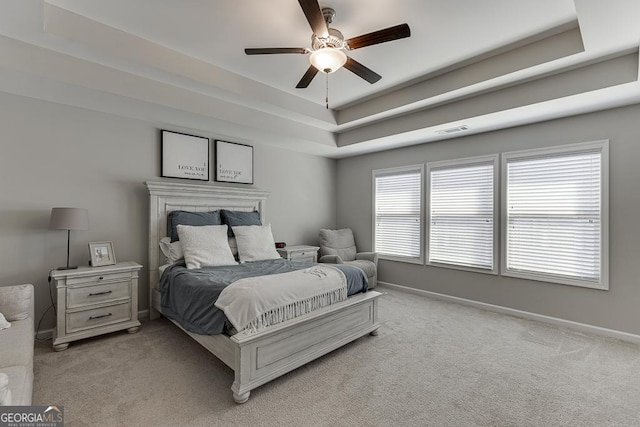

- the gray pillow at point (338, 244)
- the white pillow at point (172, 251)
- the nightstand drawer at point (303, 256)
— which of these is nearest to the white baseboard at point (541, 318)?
the gray pillow at point (338, 244)

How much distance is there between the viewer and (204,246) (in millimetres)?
3359

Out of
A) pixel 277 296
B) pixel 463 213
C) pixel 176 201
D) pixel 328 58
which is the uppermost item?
pixel 328 58

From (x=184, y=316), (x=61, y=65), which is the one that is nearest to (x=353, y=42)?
(x=61, y=65)

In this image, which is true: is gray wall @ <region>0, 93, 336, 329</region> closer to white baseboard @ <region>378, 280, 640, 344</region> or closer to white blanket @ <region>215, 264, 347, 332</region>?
white blanket @ <region>215, 264, 347, 332</region>

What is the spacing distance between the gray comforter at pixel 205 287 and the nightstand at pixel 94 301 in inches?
13.3

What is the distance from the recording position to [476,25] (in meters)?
2.47

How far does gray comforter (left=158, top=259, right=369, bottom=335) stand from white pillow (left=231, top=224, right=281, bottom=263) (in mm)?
169

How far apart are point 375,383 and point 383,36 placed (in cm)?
250

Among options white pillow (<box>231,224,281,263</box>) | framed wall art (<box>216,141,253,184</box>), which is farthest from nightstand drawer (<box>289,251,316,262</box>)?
framed wall art (<box>216,141,253,184</box>)

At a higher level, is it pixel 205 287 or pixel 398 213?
pixel 398 213

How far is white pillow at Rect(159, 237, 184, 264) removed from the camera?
3.40 meters

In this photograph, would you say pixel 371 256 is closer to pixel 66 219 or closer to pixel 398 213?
pixel 398 213

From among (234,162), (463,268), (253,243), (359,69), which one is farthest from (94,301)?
(463,268)

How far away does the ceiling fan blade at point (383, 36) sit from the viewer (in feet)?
6.42
